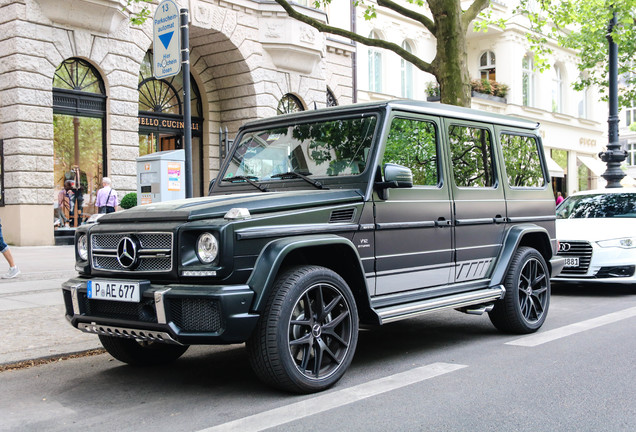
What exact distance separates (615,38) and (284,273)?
1361cm

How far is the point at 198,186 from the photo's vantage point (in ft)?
72.5

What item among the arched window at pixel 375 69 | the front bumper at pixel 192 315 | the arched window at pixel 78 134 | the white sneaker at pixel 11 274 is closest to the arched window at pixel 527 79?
the arched window at pixel 375 69

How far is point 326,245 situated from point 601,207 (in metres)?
7.60

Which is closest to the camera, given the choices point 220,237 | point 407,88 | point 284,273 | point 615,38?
point 220,237

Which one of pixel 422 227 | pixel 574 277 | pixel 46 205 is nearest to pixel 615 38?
pixel 574 277

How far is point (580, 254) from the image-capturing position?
9.81 m

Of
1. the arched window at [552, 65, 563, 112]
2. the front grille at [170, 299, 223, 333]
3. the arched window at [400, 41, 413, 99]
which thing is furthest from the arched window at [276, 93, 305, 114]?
the arched window at [552, 65, 563, 112]

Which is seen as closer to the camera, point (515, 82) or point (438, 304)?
point (438, 304)

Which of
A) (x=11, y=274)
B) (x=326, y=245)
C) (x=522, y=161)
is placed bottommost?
(x=11, y=274)

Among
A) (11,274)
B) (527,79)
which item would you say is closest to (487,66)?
(527,79)

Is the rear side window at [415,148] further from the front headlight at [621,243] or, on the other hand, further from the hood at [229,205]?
the front headlight at [621,243]

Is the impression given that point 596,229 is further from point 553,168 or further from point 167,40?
point 167,40

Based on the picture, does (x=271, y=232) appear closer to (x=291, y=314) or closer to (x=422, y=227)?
(x=291, y=314)

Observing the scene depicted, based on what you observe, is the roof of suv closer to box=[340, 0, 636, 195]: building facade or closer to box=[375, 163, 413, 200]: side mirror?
box=[375, 163, 413, 200]: side mirror
